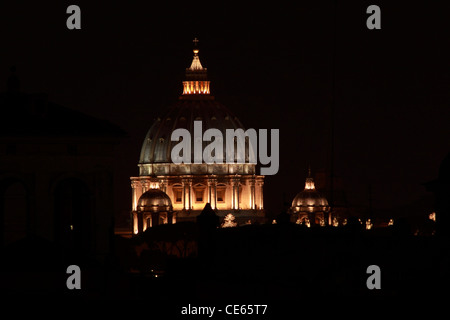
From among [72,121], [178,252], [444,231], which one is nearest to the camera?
[72,121]

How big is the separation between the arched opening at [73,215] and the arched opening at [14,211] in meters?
→ 0.92

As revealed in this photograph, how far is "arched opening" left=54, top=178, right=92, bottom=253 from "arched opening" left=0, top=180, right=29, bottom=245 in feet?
3.01

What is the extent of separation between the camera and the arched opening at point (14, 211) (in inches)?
2502

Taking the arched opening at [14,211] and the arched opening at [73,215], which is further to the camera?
the arched opening at [14,211]

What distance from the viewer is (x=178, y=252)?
473 feet

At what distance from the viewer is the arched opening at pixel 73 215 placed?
207ft

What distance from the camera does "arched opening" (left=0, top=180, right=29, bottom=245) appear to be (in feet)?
209

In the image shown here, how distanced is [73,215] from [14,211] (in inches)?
89.2

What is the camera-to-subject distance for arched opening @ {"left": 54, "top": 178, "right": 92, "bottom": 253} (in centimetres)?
6297

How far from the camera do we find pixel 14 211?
212 ft

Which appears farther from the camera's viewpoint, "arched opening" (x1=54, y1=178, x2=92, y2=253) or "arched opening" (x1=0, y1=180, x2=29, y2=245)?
"arched opening" (x1=0, y1=180, x2=29, y2=245)
